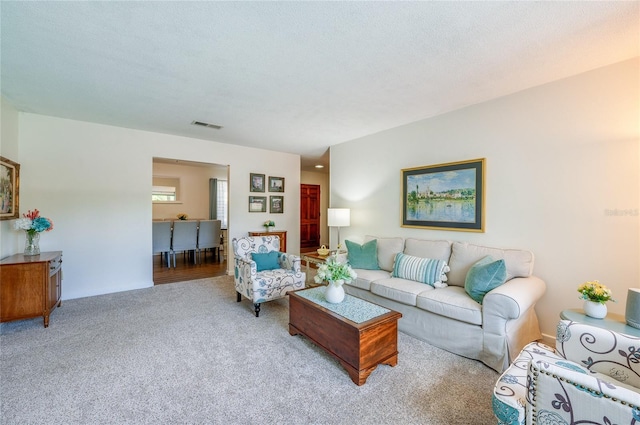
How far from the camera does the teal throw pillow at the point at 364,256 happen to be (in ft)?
12.2

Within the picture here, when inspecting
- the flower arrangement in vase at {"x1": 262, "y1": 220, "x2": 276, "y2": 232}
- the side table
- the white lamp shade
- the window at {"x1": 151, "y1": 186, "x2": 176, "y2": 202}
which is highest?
the window at {"x1": 151, "y1": 186, "x2": 176, "y2": 202}

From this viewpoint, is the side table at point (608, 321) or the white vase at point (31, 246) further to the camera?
the white vase at point (31, 246)

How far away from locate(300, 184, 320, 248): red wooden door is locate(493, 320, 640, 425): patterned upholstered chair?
6829 millimetres

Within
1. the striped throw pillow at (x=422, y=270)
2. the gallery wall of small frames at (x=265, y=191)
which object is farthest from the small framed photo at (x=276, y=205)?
the striped throw pillow at (x=422, y=270)

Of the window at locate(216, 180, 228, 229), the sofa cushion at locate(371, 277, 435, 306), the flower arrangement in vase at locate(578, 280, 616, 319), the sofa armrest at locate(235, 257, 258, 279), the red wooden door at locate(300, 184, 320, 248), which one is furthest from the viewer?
the window at locate(216, 180, 228, 229)

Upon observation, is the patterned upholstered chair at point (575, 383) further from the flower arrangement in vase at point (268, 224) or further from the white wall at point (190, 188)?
the white wall at point (190, 188)

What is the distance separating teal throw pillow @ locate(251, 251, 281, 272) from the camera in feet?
12.0

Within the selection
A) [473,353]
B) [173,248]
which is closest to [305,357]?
[473,353]

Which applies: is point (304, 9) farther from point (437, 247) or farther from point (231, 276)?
point (231, 276)

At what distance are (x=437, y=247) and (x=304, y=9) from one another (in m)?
2.80

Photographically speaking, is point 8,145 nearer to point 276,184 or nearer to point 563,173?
point 276,184

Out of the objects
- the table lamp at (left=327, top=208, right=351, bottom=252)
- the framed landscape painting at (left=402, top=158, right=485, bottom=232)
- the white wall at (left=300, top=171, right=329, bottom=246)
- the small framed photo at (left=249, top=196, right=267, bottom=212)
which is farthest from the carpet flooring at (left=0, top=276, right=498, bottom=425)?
the white wall at (left=300, top=171, right=329, bottom=246)

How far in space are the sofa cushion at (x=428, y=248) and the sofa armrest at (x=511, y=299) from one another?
81cm

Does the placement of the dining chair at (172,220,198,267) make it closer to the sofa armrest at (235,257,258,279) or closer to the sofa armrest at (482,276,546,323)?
the sofa armrest at (235,257,258,279)
